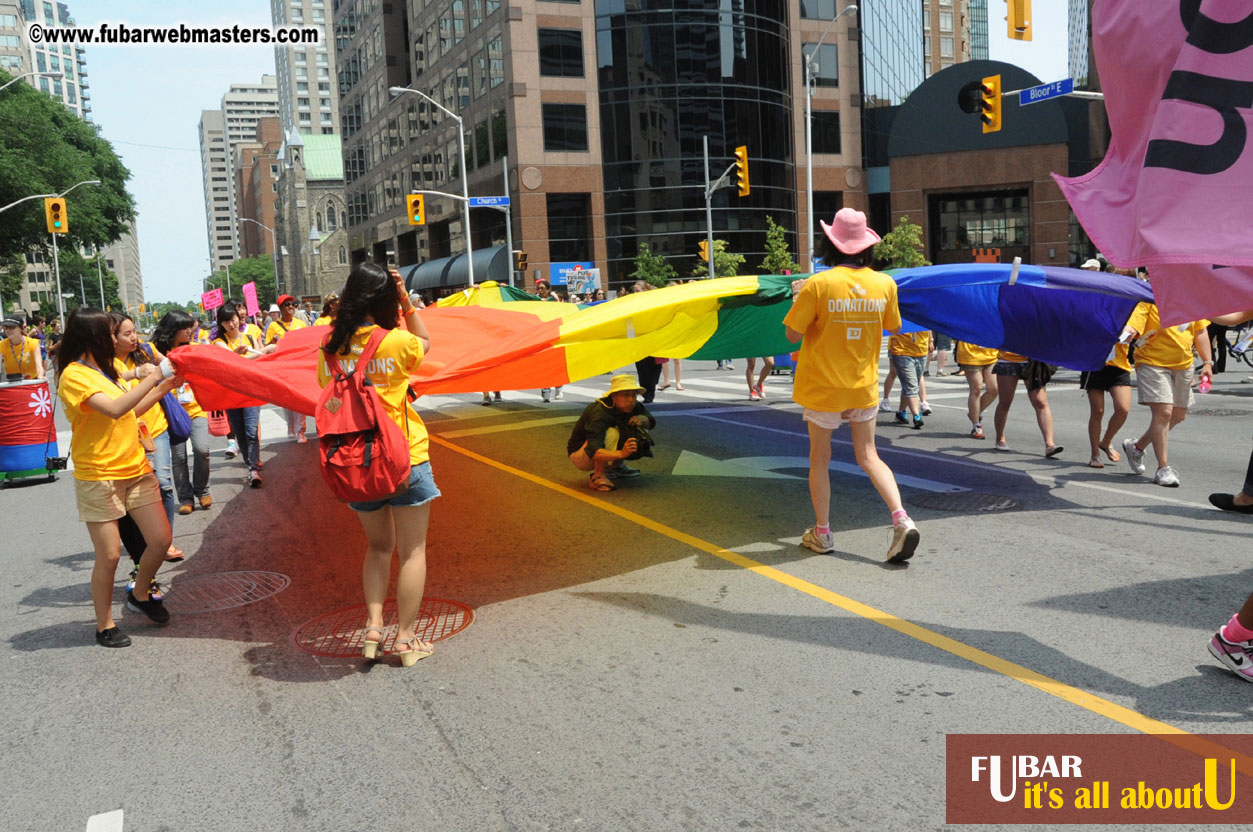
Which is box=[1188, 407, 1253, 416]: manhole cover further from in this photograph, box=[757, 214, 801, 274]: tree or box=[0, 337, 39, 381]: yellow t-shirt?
box=[757, 214, 801, 274]: tree

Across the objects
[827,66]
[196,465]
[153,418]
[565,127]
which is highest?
[827,66]

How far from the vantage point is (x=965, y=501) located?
8.02m

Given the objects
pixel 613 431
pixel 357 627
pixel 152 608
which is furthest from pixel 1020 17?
pixel 152 608

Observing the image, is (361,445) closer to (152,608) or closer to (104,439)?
(104,439)

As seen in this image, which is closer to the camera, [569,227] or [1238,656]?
[1238,656]

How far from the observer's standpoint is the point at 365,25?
77750 millimetres

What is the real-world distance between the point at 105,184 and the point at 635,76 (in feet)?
110

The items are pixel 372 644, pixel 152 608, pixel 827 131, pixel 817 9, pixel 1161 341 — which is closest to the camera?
pixel 372 644

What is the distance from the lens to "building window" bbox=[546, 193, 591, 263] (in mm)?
51469

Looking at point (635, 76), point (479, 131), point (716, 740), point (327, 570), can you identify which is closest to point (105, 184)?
point (479, 131)

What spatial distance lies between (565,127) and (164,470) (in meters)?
46.5

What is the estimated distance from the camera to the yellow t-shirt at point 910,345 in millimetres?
12016

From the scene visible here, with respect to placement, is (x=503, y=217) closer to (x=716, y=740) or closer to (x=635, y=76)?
(x=635, y=76)

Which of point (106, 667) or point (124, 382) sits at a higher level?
point (124, 382)
